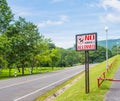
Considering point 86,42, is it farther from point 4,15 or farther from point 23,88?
point 4,15

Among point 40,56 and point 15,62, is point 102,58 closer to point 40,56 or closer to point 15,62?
point 40,56

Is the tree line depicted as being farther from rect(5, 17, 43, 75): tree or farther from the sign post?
the sign post

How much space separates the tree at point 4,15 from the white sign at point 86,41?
133 feet

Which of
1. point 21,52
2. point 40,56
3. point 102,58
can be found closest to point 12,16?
point 21,52

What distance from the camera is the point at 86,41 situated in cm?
1620

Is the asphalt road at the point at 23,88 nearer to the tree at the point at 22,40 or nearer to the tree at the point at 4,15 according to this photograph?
the tree at the point at 22,40

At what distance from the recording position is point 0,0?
55188 millimetres

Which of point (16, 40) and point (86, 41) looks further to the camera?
point (16, 40)

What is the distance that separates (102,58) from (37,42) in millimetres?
115633

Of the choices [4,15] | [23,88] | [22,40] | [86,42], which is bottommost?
[23,88]

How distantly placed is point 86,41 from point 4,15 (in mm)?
41279

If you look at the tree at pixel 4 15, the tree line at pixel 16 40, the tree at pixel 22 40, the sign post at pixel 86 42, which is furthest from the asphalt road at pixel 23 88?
the tree at pixel 4 15

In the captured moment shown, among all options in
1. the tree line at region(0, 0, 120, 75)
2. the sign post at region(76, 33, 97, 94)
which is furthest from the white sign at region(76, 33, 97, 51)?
the tree line at region(0, 0, 120, 75)

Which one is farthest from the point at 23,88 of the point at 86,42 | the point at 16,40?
the point at 16,40
